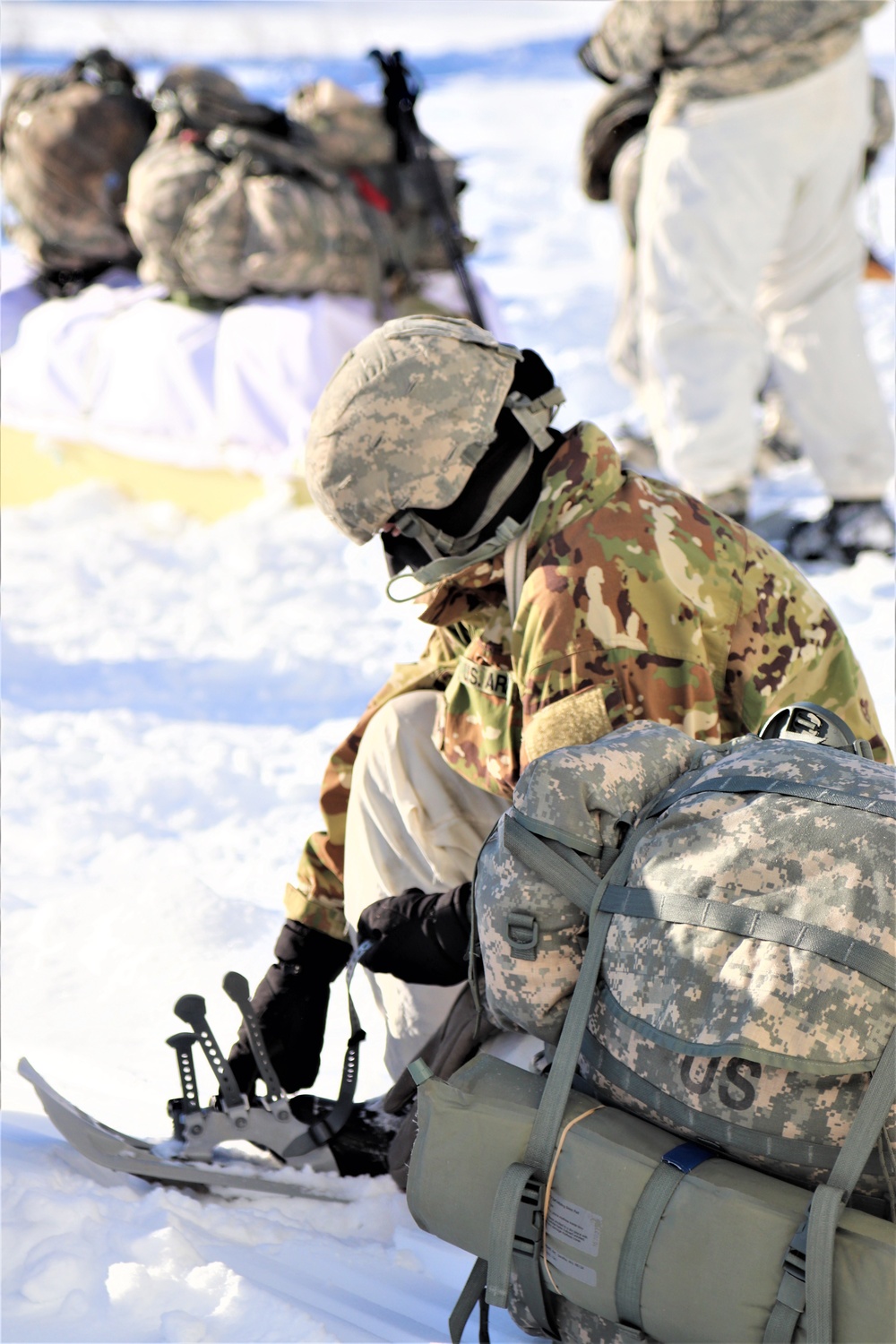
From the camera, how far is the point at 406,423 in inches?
65.2

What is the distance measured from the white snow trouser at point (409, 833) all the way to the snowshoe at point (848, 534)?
2371 mm

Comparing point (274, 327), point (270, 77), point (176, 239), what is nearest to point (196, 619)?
point (274, 327)

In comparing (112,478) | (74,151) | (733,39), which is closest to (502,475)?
(733,39)

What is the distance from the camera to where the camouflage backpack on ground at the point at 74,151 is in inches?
203

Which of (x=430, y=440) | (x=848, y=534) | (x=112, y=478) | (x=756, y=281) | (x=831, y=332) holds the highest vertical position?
(x=756, y=281)

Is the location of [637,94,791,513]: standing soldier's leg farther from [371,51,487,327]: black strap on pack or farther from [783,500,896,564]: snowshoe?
[371,51,487,327]: black strap on pack

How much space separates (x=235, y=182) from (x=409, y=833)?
3.76 m

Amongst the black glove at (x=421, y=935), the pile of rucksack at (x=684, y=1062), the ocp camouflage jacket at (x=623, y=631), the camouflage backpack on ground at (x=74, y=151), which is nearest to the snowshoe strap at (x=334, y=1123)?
the black glove at (x=421, y=935)

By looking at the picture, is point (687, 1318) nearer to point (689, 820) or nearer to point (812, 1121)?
point (812, 1121)

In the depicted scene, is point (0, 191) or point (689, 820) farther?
point (0, 191)

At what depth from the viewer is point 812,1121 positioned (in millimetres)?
1035

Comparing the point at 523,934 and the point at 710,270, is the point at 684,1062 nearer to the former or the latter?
the point at 523,934

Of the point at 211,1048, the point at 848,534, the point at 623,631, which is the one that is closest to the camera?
the point at 623,631

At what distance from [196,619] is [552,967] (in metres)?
3.46
